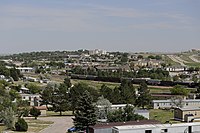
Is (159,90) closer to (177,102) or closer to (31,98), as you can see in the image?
(177,102)

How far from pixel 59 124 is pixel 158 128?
41.1ft

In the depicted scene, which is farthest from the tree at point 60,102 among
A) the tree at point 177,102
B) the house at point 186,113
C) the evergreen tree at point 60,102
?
the house at point 186,113

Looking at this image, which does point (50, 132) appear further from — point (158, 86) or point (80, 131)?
point (158, 86)

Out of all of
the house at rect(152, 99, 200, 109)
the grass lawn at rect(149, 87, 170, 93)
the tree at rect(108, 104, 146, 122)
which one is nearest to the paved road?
the tree at rect(108, 104, 146, 122)

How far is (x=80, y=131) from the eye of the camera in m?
24.0

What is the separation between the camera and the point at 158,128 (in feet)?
61.8

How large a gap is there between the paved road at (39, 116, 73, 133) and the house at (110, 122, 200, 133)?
898cm

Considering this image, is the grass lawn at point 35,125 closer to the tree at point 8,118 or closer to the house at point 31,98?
the tree at point 8,118

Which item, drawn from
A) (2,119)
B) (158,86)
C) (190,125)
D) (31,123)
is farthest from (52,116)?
(158,86)

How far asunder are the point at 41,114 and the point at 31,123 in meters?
5.23

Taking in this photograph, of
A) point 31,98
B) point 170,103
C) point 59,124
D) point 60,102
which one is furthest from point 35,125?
point 31,98

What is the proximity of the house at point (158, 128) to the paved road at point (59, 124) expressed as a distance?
29.5 feet

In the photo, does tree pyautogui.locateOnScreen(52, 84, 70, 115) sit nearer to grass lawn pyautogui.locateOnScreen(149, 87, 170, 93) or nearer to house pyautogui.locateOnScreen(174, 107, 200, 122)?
house pyautogui.locateOnScreen(174, 107, 200, 122)

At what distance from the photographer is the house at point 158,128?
59.9ft
